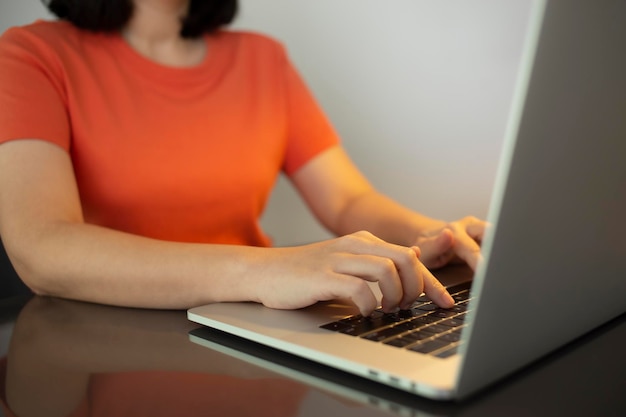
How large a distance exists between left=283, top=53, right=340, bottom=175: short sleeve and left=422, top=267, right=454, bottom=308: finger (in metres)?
0.74

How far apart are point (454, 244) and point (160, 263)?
43cm

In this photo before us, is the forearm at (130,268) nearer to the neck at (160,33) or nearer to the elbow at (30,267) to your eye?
the elbow at (30,267)

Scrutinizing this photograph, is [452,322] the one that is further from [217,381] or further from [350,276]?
[217,381]

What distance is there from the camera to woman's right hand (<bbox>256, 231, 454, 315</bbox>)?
0.63 m

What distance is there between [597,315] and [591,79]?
1.01ft

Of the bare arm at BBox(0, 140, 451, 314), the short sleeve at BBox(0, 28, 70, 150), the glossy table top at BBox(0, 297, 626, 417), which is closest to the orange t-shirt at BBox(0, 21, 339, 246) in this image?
the short sleeve at BBox(0, 28, 70, 150)

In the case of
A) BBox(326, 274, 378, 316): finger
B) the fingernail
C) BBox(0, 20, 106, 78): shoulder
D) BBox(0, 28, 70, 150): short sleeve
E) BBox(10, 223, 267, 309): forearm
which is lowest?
BBox(10, 223, 267, 309): forearm

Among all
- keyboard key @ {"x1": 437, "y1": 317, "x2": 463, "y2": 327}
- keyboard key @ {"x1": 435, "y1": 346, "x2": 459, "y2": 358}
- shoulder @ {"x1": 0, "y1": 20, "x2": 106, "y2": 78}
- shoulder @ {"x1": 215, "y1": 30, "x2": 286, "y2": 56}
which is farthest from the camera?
shoulder @ {"x1": 215, "y1": 30, "x2": 286, "y2": 56}

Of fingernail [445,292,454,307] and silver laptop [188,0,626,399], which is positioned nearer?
silver laptop [188,0,626,399]

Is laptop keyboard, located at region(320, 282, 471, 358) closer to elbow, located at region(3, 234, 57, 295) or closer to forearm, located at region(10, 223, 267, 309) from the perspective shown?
forearm, located at region(10, 223, 267, 309)

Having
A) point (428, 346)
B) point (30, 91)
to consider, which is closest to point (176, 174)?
point (30, 91)

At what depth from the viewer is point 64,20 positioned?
3.90 ft

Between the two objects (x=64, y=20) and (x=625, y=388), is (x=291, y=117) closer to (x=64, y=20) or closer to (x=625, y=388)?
(x=64, y=20)

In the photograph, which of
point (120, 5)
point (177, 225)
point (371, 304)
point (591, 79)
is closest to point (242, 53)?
point (120, 5)
